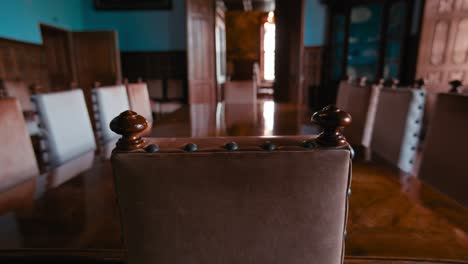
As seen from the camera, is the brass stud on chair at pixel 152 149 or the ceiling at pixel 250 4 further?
the ceiling at pixel 250 4

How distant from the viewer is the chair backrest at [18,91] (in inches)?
115

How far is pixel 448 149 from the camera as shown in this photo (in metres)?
0.97

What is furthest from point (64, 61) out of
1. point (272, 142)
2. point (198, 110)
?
point (272, 142)

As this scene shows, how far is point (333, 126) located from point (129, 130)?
0.74 ft

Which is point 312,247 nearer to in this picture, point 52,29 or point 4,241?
point 4,241

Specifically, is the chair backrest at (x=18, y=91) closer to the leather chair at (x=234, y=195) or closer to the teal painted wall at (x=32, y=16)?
the teal painted wall at (x=32, y=16)

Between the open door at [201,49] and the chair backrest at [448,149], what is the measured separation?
347cm

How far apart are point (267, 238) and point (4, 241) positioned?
488mm

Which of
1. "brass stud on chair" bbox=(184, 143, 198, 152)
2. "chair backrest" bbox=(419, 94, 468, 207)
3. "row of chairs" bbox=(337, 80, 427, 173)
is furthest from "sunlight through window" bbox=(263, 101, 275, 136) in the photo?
"brass stud on chair" bbox=(184, 143, 198, 152)

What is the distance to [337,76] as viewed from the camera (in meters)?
4.57

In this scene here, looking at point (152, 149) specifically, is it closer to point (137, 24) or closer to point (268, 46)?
point (137, 24)

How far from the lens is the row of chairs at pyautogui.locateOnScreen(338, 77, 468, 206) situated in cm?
92

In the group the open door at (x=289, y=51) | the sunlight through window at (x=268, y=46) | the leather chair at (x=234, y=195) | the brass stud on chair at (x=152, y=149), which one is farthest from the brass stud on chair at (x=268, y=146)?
the sunlight through window at (x=268, y=46)

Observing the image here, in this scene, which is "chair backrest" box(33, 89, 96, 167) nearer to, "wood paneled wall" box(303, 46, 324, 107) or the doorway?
the doorway
